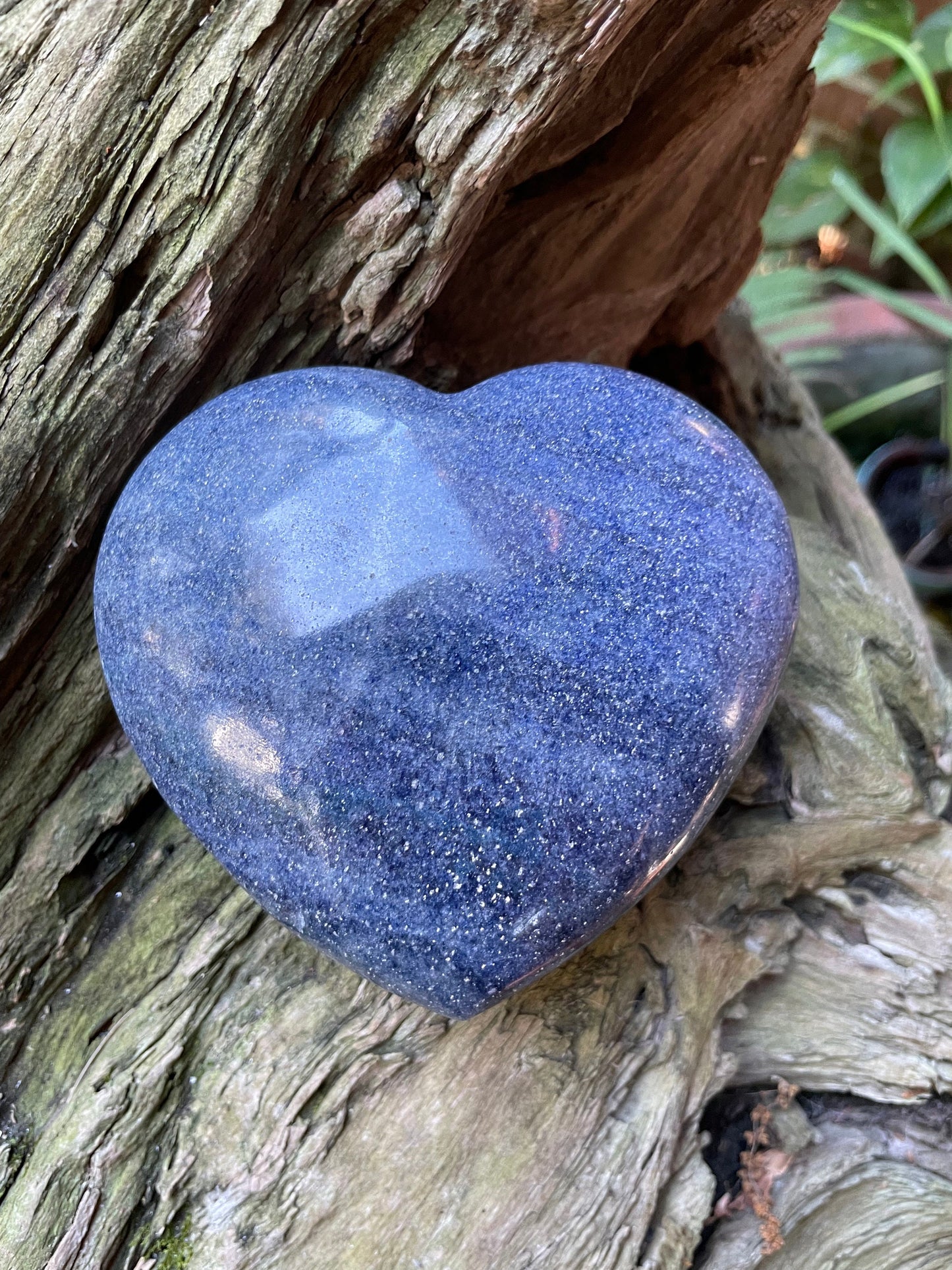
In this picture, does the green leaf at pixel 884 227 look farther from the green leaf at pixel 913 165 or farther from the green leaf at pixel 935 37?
the green leaf at pixel 935 37

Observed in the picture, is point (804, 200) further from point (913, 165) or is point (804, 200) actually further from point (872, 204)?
point (913, 165)

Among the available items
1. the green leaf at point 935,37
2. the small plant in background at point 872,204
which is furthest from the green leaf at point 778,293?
the green leaf at point 935,37

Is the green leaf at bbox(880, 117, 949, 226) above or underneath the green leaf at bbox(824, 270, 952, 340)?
above

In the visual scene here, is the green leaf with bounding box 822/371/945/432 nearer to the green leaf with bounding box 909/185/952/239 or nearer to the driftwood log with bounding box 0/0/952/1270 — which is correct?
the green leaf with bounding box 909/185/952/239

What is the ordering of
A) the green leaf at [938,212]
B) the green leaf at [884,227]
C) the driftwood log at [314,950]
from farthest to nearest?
the green leaf at [884,227] < the green leaf at [938,212] < the driftwood log at [314,950]

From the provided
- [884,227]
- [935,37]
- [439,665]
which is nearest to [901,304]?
[884,227]

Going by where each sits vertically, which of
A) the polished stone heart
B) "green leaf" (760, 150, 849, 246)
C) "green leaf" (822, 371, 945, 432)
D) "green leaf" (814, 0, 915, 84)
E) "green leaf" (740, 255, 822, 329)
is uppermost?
the polished stone heart

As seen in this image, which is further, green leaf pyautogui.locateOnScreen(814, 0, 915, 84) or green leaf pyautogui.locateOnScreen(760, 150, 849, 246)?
green leaf pyautogui.locateOnScreen(760, 150, 849, 246)

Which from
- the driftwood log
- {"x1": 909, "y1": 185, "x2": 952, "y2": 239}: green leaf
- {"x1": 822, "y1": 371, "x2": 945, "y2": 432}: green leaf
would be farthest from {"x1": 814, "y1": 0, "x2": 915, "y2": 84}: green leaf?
{"x1": 822, "y1": 371, "x2": 945, "y2": 432}: green leaf
